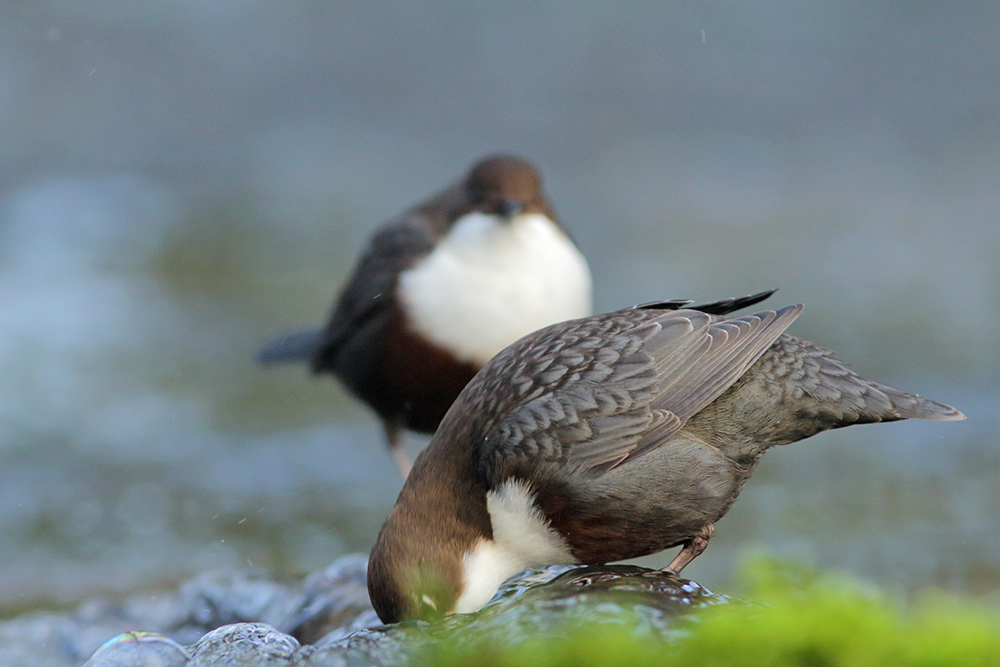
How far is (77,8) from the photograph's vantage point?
1418 centimetres

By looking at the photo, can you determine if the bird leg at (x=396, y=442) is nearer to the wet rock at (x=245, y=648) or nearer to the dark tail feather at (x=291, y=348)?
the dark tail feather at (x=291, y=348)

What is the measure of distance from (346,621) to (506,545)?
2.91 feet

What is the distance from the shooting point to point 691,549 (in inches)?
125

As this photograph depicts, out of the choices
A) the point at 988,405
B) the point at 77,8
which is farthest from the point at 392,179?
the point at 988,405

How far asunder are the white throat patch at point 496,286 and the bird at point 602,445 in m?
1.53

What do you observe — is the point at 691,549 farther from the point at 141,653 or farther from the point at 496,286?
the point at 496,286

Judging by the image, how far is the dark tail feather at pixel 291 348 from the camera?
236 inches

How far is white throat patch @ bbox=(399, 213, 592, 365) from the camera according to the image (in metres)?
4.78

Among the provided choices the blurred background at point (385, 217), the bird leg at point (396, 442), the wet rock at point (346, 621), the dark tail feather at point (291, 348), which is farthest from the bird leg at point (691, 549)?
the dark tail feather at point (291, 348)

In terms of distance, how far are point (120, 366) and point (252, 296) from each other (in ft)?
4.39

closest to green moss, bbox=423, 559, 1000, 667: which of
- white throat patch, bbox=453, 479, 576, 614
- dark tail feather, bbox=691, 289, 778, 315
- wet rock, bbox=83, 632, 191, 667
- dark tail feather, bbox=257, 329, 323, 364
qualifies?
white throat patch, bbox=453, 479, 576, 614

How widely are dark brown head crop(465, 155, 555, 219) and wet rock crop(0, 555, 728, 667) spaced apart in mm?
1570

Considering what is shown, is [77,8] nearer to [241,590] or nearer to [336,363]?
[336,363]

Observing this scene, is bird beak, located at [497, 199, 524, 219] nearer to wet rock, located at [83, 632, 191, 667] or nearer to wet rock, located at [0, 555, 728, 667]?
wet rock, located at [0, 555, 728, 667]
